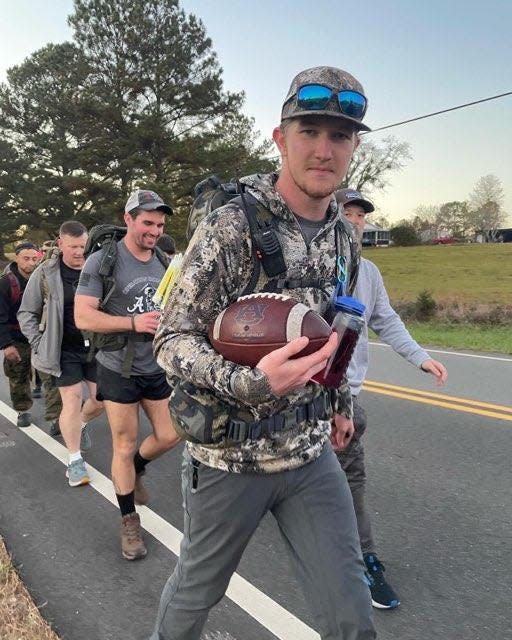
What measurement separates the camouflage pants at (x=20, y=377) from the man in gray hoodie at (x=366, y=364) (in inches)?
168

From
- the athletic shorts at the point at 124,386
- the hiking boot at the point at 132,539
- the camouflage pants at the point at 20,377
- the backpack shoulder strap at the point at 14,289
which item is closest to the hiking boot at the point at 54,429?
the camouflage pants at the point at 20,377

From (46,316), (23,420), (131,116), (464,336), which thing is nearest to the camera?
(46,316)

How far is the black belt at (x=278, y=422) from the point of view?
1.86 metres

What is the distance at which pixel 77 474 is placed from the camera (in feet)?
14.9

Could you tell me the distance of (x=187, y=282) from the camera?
1.83 meters

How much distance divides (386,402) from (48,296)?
13.2 feet

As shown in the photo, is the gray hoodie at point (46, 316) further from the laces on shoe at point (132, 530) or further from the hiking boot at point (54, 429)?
the laces on shoe at point (132, 530)

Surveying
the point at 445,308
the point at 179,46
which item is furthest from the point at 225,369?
the point at 179,46

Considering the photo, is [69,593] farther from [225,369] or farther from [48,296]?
[48,296]

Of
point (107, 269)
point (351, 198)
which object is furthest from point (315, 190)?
point (107, 269)

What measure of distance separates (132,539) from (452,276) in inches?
906

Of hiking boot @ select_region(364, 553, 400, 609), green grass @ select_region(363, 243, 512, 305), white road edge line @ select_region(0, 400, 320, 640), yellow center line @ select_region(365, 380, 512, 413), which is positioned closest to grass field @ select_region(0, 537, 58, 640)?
white road edge line @ select_region(0, 400, 320, 640)

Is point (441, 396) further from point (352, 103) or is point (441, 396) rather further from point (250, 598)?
point (352, 103)

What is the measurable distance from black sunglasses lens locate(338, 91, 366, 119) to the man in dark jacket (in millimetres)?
5134
